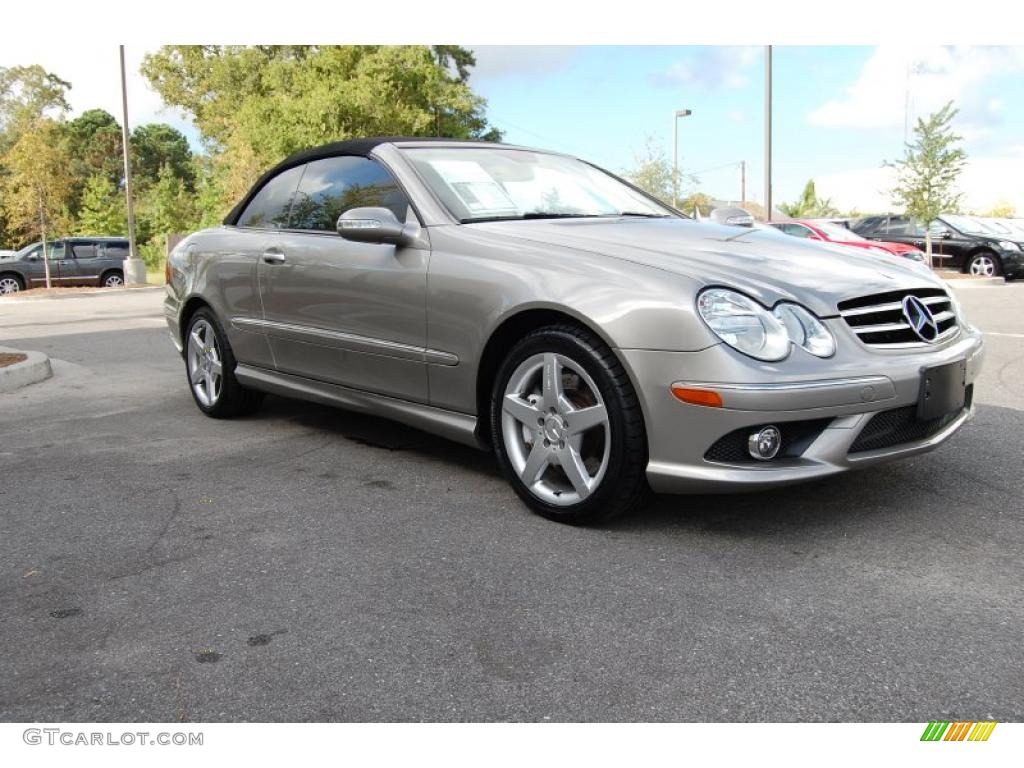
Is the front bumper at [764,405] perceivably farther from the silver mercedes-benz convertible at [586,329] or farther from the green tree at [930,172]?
the green tree at [930,172]

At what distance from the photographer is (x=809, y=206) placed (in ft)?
222

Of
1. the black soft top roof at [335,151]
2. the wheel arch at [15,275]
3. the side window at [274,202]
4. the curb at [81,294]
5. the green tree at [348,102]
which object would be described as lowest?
the curb at [81,294]

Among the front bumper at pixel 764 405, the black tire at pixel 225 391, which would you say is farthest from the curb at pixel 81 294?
the front bumper at pixel 764 405

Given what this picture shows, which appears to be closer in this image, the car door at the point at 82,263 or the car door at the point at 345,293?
the car door at the point at 345,293

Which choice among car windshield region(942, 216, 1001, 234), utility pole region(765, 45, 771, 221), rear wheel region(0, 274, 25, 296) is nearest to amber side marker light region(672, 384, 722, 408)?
utility pole region(765, 45, 771, 221)

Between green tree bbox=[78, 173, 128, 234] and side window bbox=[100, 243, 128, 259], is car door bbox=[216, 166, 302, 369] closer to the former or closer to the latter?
side window bbox=[100, 243, 128, 259]

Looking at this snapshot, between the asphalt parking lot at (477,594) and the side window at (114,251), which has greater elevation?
the side window at (114,251)

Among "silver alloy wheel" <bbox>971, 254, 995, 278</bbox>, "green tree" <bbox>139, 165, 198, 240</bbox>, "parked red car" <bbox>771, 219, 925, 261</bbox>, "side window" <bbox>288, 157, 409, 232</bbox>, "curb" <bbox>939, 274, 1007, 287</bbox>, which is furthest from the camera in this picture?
"green tree" <bbox>139, 165, 198, 240</bbox>

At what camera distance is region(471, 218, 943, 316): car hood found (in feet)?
10.8

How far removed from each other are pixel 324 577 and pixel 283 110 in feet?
106

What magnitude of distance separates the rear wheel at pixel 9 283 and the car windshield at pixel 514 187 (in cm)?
2155

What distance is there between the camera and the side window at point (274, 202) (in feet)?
16.7
